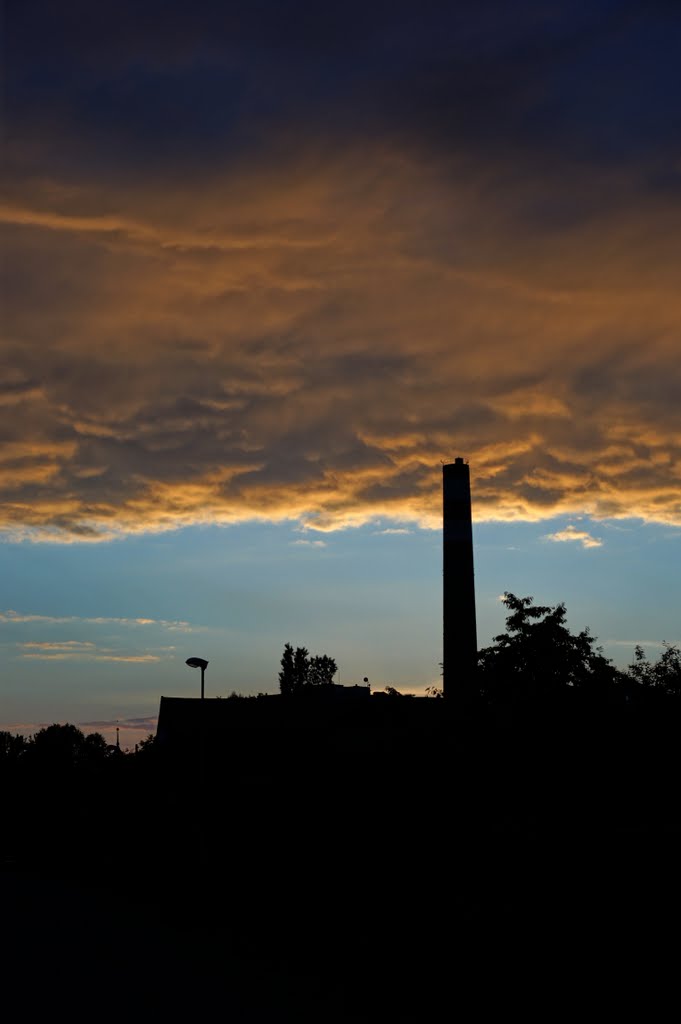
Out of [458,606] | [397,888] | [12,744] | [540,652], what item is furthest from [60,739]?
[397,888]

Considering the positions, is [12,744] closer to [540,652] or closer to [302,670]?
[302,670]

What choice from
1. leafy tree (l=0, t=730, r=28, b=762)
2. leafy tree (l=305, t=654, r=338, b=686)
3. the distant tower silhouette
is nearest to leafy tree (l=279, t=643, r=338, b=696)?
leafy tree (l=305, t=654, r=338, b=686)

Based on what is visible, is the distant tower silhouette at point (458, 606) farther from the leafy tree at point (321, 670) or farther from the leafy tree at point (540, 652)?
the leafy tree at point (321, 670)

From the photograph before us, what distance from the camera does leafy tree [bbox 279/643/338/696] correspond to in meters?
138

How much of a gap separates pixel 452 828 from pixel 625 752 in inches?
237

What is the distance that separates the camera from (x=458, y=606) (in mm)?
45812

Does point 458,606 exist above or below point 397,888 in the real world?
above

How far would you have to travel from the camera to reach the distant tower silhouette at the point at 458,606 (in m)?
45.0

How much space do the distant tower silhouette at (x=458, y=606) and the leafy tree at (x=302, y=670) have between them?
92.6 m

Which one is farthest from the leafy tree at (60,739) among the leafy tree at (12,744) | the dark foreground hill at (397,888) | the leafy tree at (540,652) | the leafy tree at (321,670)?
the dark foreground hill at (397,888)

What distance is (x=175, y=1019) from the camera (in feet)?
46.3

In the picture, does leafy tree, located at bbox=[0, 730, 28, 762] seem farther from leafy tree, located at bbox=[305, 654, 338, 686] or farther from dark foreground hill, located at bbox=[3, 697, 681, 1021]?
dark foreground hill, located at bbox=[3, 697, 681, 1021]

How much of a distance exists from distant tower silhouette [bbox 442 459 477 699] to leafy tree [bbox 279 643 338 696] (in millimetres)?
92649

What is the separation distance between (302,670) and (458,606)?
95776 millimetres
